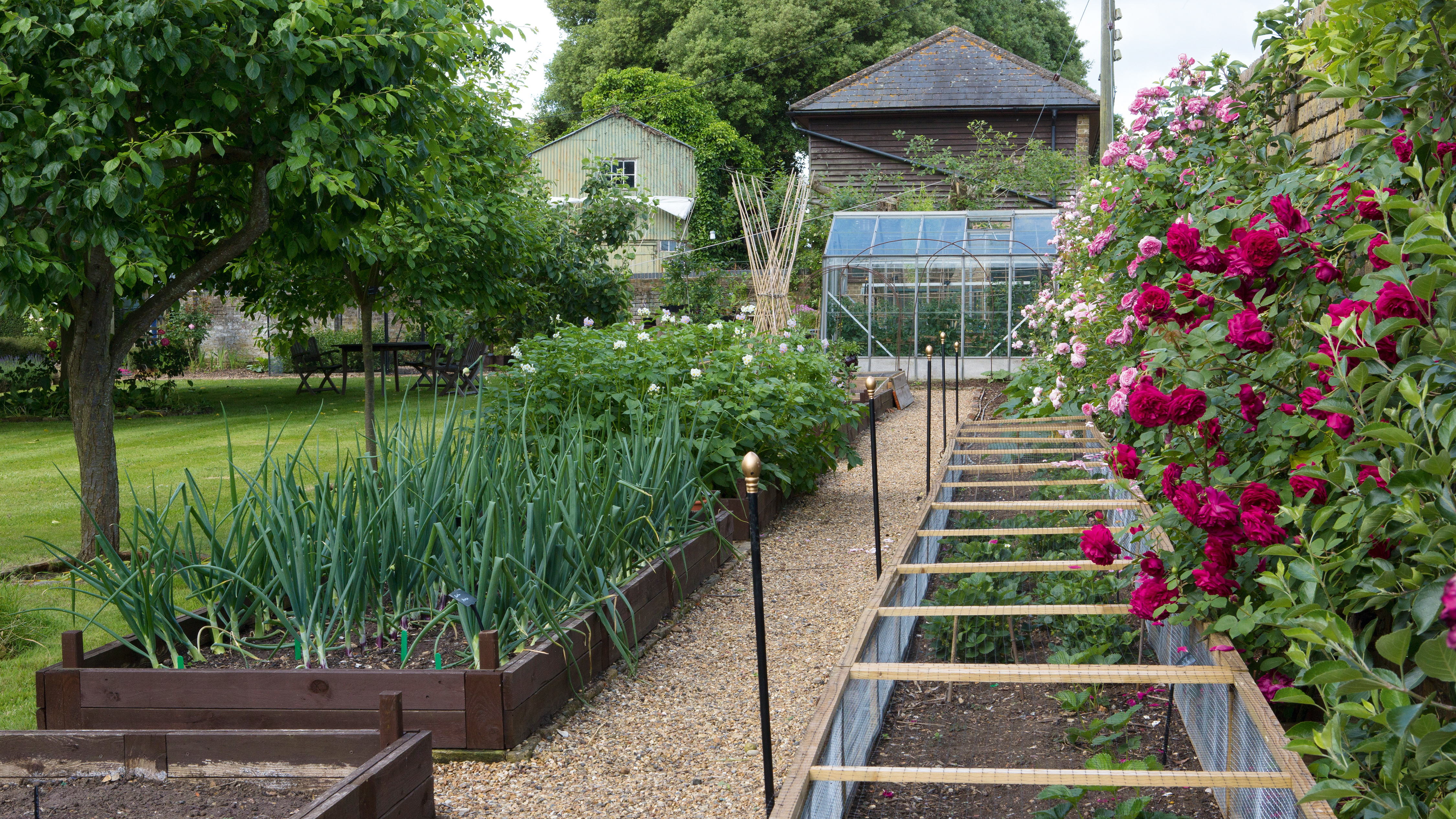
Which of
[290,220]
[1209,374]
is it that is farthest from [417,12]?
[1209,374]

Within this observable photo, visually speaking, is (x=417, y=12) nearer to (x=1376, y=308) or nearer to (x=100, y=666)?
(x=100, y=666)

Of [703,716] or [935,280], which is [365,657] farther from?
[935,280]

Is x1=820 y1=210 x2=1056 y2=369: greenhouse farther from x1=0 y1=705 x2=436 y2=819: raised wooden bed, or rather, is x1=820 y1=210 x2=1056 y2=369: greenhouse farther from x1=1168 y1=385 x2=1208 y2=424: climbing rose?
x1=0 y1=705 x2=436 y2=819: raised wooden bed

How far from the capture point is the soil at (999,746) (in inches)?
89.5

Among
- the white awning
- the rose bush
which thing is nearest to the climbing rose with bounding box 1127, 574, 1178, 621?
the rose bush

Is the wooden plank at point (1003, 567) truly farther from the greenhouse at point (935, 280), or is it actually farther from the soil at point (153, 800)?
the greenhouse at point (935, 280)

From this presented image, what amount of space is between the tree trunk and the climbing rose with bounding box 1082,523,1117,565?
428 cm

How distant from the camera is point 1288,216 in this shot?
6.87ft

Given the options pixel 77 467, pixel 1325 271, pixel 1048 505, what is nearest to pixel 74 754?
pixel 1325 271

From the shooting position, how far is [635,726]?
3109 mm

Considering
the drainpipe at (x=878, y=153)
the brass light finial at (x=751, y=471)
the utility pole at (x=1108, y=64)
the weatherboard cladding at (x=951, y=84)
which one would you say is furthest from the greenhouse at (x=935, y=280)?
the brass light finial at (x=751, y=471)

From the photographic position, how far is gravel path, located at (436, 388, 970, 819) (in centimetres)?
265

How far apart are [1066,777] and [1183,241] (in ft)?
3.67

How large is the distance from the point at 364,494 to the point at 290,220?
257cm
